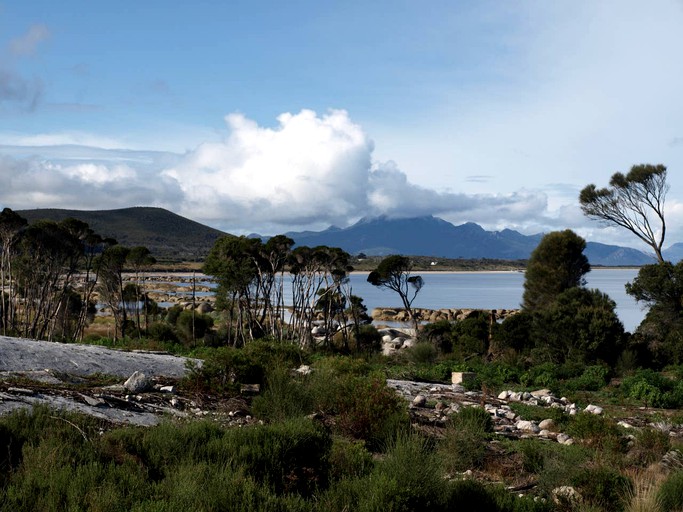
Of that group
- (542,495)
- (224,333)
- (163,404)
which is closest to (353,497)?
(542,495)

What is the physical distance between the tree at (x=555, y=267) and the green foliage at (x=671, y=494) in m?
29.0

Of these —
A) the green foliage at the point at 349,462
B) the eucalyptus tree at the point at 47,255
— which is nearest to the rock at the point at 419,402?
the green foliage at the point at 349,462

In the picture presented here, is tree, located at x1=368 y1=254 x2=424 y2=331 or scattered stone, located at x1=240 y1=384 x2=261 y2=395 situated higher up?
tree, located at x1=368 y1=254 x2=424 y2=331

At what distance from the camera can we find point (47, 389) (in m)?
8.89

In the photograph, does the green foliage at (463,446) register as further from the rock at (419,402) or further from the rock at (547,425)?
the rock at (419,402)

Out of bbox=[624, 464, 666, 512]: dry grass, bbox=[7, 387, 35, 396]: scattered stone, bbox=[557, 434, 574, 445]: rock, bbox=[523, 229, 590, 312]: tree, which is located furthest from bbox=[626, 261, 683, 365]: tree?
bbox=[7, 387, 35, 396]: scattered stone

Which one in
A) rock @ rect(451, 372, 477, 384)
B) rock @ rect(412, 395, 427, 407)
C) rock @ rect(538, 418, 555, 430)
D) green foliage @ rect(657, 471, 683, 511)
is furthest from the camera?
rock @ rect(451, 372, 477, 384)

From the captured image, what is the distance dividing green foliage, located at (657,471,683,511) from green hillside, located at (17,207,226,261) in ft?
442

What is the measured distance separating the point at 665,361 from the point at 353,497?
22.0 metres

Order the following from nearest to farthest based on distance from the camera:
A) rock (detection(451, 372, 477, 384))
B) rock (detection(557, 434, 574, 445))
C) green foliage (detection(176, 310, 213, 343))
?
rock (detection(557, 434, 574, 445)) < rock (detection(451, 372, 477, 384)) < green foliage (detection(176, 310, 213, 343))

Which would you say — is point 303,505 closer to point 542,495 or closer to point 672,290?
point 542,495

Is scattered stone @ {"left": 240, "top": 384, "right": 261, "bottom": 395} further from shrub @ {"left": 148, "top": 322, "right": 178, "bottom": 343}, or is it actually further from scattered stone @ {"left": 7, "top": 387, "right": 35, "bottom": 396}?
shrub @ {"left": 148, "top": 322, "right": 178, "bottom": 343}

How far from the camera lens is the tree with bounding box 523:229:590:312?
3553cm

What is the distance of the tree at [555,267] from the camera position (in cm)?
3553
